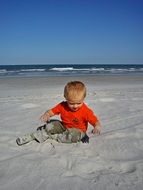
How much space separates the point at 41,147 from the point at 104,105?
→ 3111 millimetres

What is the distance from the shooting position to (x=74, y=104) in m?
3.19

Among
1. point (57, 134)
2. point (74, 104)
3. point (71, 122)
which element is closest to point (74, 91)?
point (74, 104)

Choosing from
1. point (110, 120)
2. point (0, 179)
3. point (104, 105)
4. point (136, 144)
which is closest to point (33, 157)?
point (0, 179)

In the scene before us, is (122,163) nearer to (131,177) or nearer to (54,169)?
(131,177)

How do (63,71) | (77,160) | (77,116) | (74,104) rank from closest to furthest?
(77,160) → (74,104) → (77,116) → (63,71)

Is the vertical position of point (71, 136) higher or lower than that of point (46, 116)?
lower

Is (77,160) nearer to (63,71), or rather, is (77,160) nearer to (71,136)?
(71,136)

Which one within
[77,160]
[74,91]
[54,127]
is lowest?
[77,160]

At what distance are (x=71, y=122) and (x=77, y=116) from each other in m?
0.13

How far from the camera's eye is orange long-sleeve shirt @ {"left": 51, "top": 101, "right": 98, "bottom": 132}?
3322 mm

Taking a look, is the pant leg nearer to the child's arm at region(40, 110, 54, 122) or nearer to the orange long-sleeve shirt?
the orange long-sleeve shirt

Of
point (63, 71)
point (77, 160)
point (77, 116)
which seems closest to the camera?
point (77, 160)

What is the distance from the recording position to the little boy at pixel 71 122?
3125 mm

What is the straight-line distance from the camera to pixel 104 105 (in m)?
6.02
